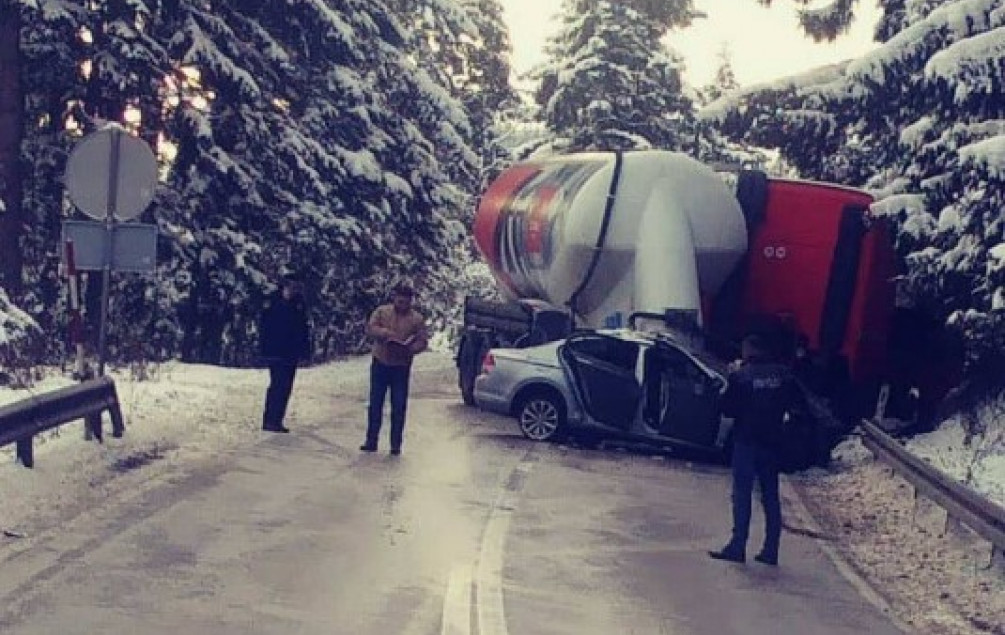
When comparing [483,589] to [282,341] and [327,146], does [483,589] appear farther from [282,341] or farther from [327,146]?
[327,146]

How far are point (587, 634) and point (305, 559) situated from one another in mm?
2377

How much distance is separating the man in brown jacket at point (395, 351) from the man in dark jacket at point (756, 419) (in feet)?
16.4

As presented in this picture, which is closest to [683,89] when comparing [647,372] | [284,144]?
[284,144]

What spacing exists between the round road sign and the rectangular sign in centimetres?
15

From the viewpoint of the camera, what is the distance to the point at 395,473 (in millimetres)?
13336

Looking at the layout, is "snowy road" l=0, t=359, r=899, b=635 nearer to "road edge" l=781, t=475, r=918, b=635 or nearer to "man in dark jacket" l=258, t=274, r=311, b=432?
"road edge" l=781, t=475, r=918, b=635

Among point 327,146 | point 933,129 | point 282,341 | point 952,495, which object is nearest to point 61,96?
point 327,146

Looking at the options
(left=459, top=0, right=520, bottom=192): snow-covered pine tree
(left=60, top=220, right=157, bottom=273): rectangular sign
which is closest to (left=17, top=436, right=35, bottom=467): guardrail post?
(left=60, top=220, right=157, bottom=273): rectangular sign

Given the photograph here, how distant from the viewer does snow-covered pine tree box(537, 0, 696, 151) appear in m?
43.6

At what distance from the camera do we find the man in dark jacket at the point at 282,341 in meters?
15.8

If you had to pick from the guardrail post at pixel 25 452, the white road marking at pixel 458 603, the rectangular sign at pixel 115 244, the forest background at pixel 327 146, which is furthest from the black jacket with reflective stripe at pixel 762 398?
the rectangular sign at pixel 115 244

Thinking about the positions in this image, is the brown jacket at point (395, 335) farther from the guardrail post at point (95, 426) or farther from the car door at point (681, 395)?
the car door at point (681, 395)

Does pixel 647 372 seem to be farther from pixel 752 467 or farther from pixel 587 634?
pixel 587 634

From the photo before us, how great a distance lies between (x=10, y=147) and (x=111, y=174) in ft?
27.5
